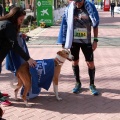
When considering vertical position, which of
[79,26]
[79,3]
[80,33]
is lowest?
[80,33]

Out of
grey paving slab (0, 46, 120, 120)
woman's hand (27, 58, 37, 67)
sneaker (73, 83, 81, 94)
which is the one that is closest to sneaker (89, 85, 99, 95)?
grey paving slab (0, 46, 120, 120)

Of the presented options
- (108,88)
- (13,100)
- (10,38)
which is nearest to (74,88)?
(108,88)

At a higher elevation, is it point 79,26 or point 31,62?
point 79,26

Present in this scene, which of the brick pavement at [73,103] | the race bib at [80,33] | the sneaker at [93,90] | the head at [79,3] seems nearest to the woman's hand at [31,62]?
the brick pavement at [73,103]

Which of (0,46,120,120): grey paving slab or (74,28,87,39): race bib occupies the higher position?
(74,28,87,39): race bib

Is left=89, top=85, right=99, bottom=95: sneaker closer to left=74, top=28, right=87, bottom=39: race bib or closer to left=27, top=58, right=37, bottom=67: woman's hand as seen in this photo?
left=74, top=28, right=87, bottom=39: race bib

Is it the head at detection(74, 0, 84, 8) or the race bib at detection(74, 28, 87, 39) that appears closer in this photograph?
the head at detection(74, 0, 84, 8)

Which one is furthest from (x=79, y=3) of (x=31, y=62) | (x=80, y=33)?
(x=31, y=62)

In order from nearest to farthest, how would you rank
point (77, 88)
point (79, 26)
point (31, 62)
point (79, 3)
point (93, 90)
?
point (31, 62), point (79, 3), point (79, 26), point (93, 90), point (77, 88)

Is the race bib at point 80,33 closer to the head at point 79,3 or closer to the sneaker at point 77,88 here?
the head at point 79,3

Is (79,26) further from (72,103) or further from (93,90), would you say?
(72,103)

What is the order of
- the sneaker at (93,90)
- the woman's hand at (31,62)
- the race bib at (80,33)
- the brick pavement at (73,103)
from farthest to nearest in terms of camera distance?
the sneaker at (93,90), the race bib at (80,33), the brick pavement at (73,103), the woman's hand at (31,62)

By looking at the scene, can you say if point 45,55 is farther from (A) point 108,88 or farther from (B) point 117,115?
(B) point 117,115

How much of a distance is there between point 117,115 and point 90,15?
1752mm
